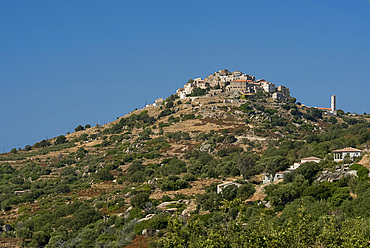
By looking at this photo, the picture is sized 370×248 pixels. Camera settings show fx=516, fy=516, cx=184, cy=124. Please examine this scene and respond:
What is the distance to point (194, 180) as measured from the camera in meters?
90.1

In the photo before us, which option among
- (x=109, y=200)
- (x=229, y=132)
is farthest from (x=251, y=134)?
(x=109, y=200)

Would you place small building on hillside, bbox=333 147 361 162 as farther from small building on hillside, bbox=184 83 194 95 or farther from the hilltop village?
small building on hillside, bbox=184 83 194 95

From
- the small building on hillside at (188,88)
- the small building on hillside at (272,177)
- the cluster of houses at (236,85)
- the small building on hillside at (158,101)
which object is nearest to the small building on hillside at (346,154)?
the small building on hillside at (272,177)

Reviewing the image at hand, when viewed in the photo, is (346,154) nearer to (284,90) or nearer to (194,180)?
(194,180)

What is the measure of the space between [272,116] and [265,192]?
81.1 metres

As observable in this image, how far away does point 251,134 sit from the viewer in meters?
126

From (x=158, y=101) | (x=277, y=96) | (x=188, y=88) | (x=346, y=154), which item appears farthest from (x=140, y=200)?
(x=188, y=88)

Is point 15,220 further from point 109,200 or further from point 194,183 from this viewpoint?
point 194,183

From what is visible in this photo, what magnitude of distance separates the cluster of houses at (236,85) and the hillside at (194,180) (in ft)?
4.04

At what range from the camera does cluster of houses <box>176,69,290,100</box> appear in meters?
174

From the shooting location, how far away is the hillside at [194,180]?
161 feet

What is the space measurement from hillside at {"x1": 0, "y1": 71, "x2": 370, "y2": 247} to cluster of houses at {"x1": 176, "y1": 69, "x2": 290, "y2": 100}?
4.04 feet

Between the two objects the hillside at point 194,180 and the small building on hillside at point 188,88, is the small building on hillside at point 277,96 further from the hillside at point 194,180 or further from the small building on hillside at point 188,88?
the small building on hillside at point 188,88

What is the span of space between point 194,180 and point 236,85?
296 ft
